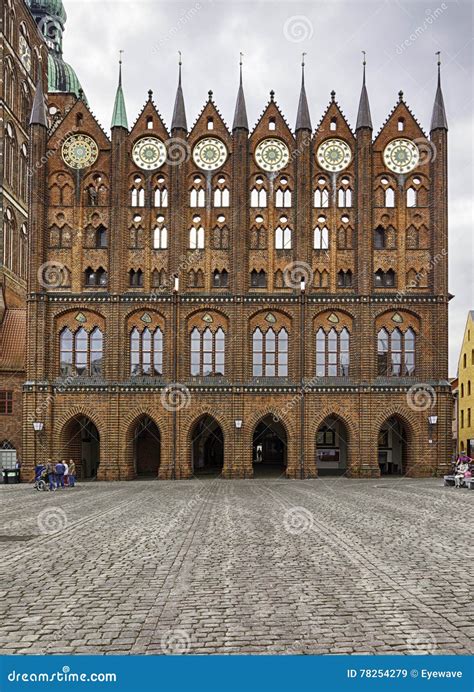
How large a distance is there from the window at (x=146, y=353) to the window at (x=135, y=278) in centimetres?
255

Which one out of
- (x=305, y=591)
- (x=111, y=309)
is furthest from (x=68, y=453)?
(x=305, y=591)

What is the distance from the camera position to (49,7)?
64.5m

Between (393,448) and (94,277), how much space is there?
21094 mm

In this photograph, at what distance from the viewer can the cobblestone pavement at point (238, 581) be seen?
25.9 feet

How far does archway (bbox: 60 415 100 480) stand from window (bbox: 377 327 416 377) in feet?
54.9

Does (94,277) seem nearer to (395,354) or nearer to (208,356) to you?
(208,356)

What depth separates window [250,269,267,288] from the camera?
4206cm

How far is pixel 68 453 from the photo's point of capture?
137 feet

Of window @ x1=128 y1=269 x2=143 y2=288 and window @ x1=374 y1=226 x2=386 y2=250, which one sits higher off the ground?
window @ x1=374 y1=226 x2=386 y2=250

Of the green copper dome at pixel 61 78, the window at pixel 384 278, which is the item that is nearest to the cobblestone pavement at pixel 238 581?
the window at pixel 384 278

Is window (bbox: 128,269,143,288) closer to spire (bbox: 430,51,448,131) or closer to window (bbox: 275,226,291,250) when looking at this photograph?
window (bbox: 275,226,291,250)

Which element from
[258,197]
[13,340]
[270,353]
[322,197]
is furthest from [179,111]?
[13,340]

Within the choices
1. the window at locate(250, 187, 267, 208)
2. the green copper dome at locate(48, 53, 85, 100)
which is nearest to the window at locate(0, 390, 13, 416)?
the window at locate(250, 187, 267, 208)

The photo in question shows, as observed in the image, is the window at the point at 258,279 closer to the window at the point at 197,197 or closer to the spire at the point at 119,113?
the window at the point at 197,197
